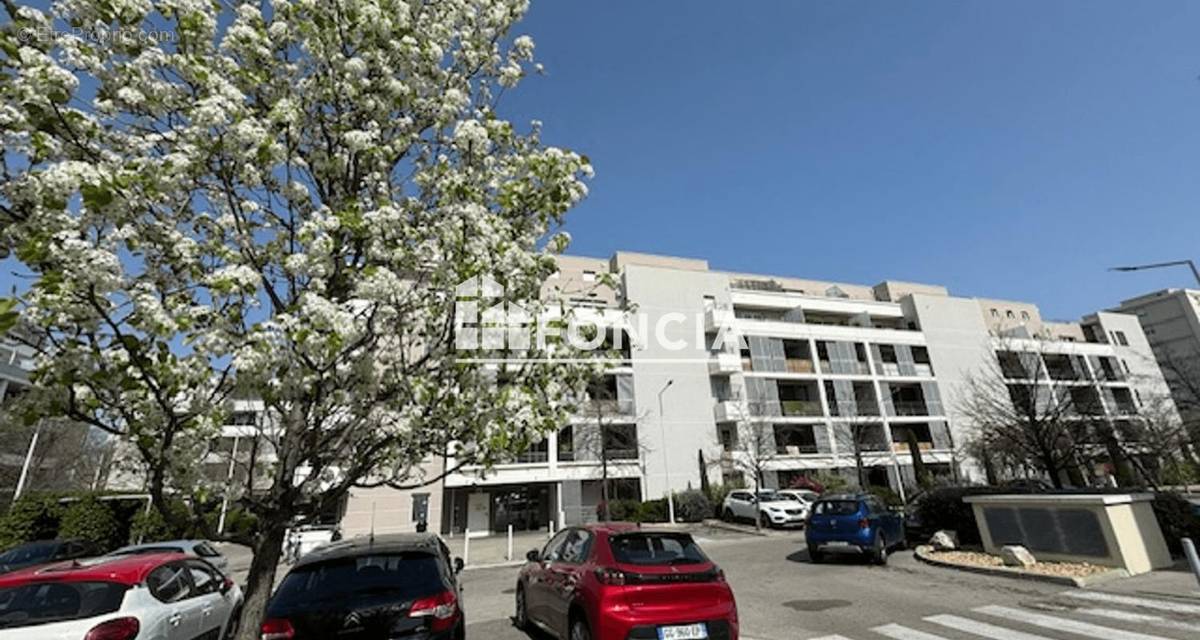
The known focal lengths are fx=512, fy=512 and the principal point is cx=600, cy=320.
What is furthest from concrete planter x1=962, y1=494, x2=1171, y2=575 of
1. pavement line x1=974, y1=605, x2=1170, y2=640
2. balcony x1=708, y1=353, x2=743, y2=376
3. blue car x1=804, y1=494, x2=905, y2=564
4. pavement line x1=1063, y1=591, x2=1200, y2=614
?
balcony x1=708, y1=353, x2=743, y2=376

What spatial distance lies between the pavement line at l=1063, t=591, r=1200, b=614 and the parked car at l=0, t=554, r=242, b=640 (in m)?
13.3

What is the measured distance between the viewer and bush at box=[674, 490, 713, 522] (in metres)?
28.7

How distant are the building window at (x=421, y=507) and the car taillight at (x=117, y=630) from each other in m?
23.5

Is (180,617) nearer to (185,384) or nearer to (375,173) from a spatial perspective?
(185,384)

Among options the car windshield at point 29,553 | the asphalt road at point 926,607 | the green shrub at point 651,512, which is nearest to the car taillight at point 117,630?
the asphalt road at point 926,607

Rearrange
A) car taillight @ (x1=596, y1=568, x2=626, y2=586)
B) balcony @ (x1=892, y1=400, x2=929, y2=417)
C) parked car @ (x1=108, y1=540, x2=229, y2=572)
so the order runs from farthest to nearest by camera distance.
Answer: balcony @ (x1=892, y1=400, x2=929, y2=417) → parked car @ (x1=108, y1=540, x2=229, y2=572) → car taillight @ (x1=596, y1=568, x2=626, y2=586)

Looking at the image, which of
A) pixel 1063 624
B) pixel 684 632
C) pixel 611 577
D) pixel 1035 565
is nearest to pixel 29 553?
pixel 611 577

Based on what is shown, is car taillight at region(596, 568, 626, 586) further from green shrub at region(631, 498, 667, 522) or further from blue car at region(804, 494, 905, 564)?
green shrub at region(631, 498, 667, 522)

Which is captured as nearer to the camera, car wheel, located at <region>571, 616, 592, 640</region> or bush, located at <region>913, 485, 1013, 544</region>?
car wheel, located at <region>571, 616, 592, 640</region>

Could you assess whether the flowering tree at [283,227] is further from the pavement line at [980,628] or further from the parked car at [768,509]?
the parked car at [768,509]

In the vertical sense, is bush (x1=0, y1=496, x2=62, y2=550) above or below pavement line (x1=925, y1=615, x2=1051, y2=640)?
above

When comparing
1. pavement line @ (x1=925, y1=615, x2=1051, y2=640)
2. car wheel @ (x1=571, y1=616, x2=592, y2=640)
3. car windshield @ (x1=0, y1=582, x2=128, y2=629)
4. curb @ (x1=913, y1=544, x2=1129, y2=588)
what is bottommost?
pavement line @ (x1=925, y1=615, x2=1051, y2=640)

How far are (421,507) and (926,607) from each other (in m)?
25.3

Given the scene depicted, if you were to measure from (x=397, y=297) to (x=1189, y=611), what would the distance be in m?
11.4
